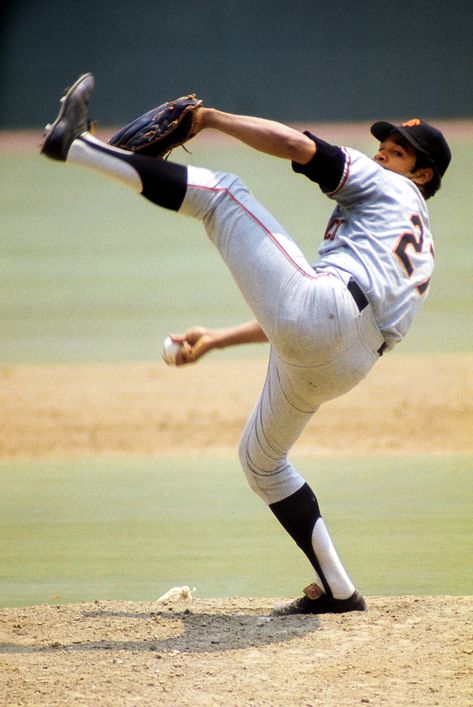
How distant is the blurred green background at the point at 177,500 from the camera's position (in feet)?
11.9

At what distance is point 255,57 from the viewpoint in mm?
18438

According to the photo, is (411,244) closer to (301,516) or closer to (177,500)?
(301,516)

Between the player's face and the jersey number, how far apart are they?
0.21 metres

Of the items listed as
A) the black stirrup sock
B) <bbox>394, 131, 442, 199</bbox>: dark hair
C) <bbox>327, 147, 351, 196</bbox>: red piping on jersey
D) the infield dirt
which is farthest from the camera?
the black stirrup sock

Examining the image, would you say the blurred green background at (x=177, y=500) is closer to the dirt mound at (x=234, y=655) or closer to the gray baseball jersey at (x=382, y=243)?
the dirt mound at (x=234, y=655)

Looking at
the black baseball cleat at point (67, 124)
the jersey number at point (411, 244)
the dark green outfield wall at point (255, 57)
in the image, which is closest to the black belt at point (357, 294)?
the jersey number at point (411, 244)

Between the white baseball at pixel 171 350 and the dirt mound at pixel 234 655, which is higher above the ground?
the white baseball at pixel 171 350

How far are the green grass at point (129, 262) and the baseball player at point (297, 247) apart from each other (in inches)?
198

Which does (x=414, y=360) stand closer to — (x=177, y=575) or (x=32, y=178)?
(x=177, y=575)

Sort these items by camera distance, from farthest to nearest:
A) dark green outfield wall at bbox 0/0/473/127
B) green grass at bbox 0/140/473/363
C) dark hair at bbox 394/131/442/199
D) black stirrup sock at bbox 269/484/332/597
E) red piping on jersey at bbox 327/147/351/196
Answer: dark green outfield wall at bbox 0/0/473/127 → green grass at bbox 0/140/473/363 → black stirrup sock at bbox 269/484/332/597 → dark hair at bbox 394/131/442/199 → red piping on jersey at bbox 327/147/351/196

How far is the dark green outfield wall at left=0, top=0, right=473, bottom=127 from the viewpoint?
18156mm

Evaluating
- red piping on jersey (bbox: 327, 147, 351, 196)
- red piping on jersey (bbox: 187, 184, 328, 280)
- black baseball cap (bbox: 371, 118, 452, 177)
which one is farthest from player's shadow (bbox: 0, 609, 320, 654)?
black baseball cap (bbox: 371, 118, 452, 177)

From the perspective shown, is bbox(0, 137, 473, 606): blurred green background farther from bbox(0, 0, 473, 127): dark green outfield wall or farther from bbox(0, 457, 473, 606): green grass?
bbox(0, 0, 473, 127): dark green outfield wall

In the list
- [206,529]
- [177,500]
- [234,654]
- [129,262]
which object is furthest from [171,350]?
[129,262]
